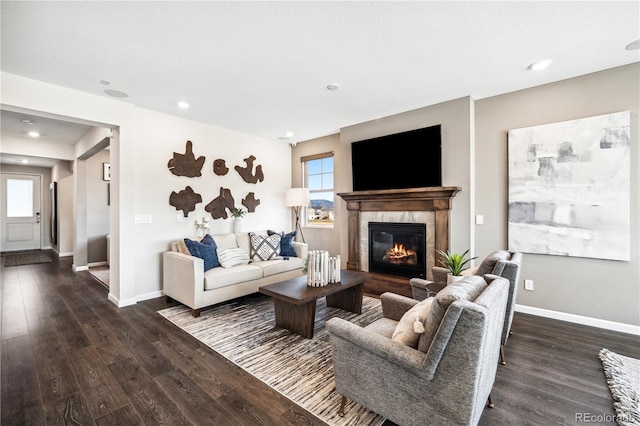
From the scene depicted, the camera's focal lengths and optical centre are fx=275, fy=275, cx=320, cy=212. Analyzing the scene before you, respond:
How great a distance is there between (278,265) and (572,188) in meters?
3.73

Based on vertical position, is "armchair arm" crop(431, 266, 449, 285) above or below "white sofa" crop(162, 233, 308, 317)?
above

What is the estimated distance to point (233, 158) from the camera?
16.4 feet

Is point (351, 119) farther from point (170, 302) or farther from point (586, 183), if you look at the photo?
point (170, 302)

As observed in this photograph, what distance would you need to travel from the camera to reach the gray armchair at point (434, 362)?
121 centimetres

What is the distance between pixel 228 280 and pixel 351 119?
304 cm

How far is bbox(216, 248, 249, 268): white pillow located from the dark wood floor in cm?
99

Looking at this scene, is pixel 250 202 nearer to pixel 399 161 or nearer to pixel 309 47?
pixel 399 161

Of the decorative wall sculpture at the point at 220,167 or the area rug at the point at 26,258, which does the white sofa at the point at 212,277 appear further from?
the area rug at the point at 26,258

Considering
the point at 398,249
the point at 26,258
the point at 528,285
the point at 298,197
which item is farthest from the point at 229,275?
the point at 26,258

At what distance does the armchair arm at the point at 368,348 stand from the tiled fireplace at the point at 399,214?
2.55 metres

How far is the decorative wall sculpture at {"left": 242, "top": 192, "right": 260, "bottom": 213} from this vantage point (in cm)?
514

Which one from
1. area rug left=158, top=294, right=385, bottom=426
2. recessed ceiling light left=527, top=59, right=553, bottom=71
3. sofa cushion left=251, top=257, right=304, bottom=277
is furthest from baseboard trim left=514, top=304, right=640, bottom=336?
sofa cushion left=251, top=257, right=304, bottom=277

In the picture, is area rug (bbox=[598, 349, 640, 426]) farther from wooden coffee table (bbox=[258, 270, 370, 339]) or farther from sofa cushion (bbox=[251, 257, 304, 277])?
sofa cushion (bbox=[251, 257, 304, 277])

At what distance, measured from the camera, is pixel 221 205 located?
4.76m
